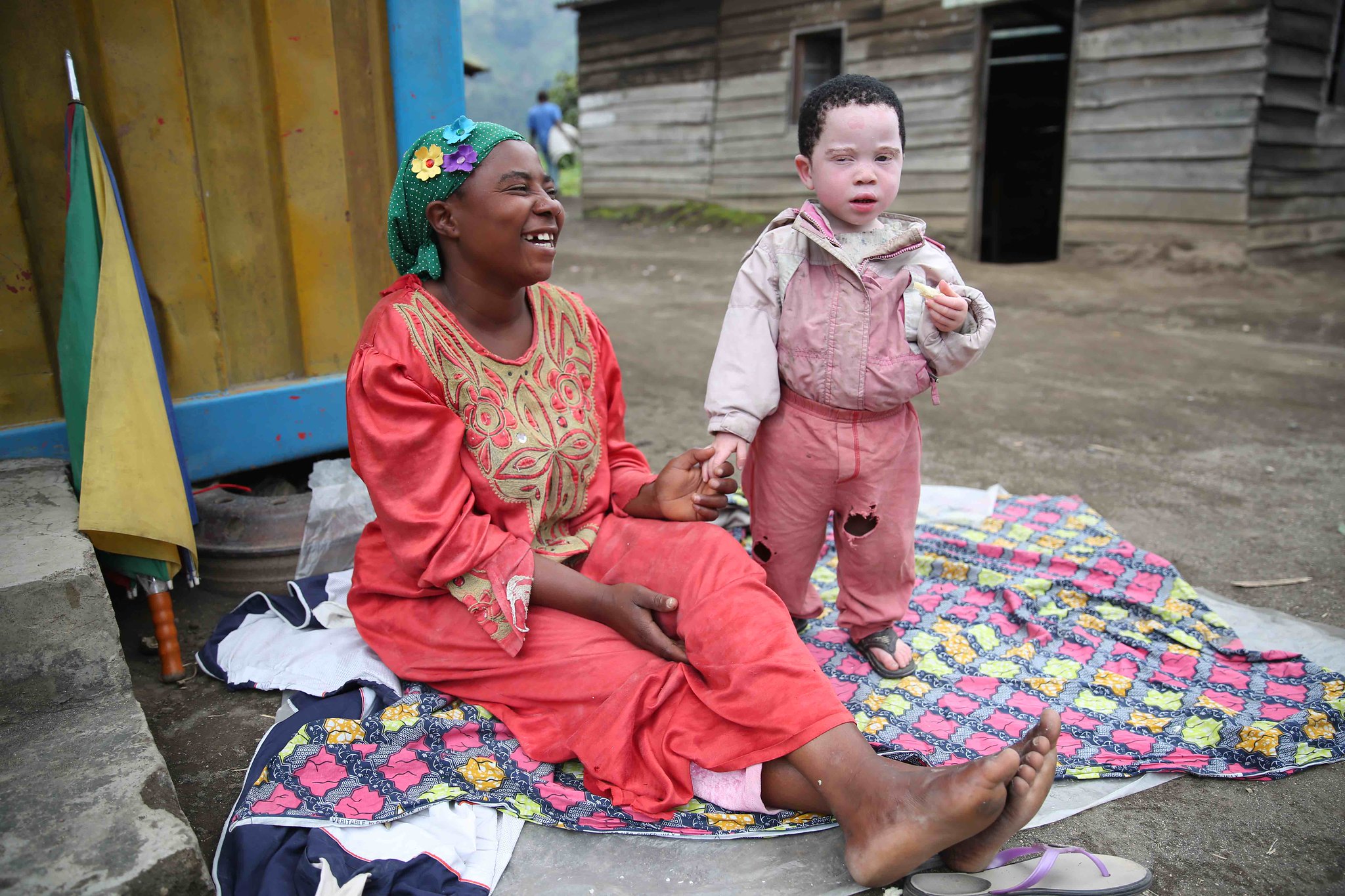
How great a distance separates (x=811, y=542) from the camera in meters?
2.62

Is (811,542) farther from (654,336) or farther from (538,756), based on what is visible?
(654,336)

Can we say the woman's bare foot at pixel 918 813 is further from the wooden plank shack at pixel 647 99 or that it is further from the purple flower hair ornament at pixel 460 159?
the wooden plank shack at pixel 647 99

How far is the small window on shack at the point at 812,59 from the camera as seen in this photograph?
11.7 m

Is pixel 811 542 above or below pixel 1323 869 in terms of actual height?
above

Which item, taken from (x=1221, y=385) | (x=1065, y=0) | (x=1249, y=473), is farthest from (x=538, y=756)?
(x=1065, y=0)

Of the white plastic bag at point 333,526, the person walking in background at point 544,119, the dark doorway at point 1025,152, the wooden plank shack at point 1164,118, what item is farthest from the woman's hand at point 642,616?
the person walking in background at point 544,119

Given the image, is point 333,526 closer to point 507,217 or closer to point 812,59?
point 507,217

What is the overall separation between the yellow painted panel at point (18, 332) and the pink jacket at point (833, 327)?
2043 mm

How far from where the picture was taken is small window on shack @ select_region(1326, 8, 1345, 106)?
8.87m

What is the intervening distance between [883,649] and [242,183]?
8.35 ft

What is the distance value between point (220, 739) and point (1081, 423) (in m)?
4.27

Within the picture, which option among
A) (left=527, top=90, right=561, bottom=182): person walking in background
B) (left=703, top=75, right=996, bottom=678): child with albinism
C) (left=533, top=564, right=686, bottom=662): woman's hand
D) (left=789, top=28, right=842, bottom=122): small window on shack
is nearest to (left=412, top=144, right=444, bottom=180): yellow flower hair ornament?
(left=703, top=75, right=996, bottom=678): child with albinism

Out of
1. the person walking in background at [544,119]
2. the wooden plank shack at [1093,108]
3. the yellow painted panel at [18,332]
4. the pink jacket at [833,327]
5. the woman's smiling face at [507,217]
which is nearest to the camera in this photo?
the woman's smiling face at [507,217]

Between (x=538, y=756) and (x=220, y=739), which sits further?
(x=220, y=739)
